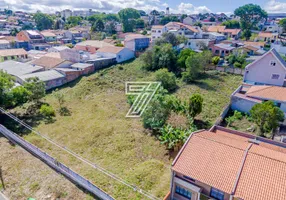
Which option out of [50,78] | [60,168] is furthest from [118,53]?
[60,168]

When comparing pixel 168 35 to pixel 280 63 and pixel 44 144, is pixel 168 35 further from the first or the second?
pixel 44 144

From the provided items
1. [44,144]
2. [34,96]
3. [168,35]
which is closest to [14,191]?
[44,144]

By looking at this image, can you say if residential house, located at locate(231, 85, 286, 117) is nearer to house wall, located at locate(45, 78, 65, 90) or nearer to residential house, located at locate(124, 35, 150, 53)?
house wall, located at locate(45, 78, 65, 90)

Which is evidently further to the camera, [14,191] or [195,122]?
[195,122]

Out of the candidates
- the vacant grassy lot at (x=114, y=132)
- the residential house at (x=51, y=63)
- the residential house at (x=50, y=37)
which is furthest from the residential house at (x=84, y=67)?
the residential house at (x=50, y=37)

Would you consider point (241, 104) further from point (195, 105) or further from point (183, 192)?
point (183, 192)

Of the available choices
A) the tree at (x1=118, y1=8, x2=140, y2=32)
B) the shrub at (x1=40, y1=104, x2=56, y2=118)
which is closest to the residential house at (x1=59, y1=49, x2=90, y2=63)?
the shrub at (x1=40, y1=104, x2=56, y2=118)
